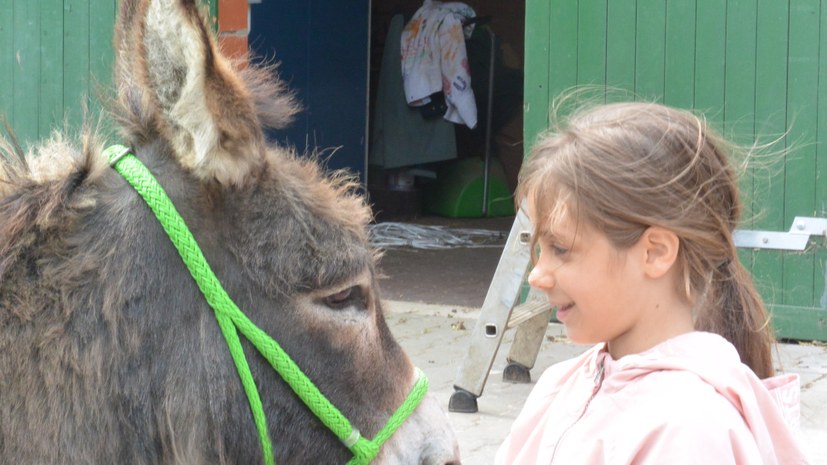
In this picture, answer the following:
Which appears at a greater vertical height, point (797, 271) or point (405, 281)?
point (797, 271)

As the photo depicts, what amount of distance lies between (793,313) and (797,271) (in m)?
0.22

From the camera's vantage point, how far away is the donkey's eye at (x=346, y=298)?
2.10 m

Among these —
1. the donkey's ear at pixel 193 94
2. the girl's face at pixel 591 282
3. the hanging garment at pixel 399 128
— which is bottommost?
the hanging garment at pixel 399 128

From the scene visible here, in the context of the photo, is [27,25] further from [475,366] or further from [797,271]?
[797,271]

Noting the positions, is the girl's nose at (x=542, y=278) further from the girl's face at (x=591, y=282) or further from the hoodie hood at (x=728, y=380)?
the hoodie hood at (x=728, y=380)

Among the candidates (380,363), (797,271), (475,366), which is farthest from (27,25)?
(380,363)

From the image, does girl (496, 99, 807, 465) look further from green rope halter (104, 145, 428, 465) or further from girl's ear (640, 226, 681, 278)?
green rope halter (104, 145, 428, 465)

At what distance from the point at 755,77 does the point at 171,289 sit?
172 inches

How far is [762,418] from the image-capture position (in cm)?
168

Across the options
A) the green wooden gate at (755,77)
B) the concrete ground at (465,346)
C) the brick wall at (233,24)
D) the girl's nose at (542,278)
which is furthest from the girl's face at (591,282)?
the brick wall at (233,24)

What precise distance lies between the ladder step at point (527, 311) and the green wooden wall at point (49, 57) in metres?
3.69

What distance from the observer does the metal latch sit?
4660mm

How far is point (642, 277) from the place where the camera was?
5.83 ft

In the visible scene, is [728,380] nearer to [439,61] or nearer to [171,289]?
[171,289]
